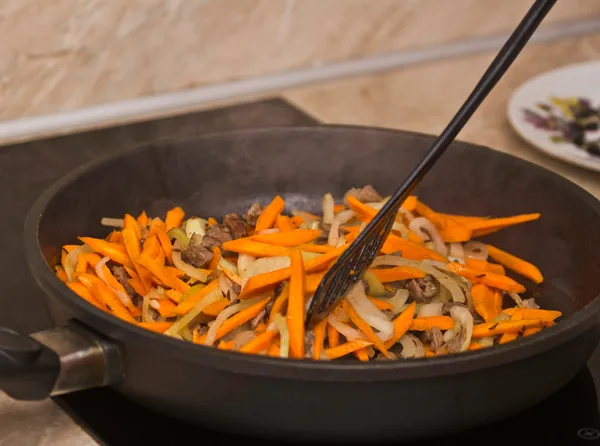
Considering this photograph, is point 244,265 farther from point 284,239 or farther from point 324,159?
point 324,159

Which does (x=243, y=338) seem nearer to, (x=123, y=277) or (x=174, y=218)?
(x=123, y=277)

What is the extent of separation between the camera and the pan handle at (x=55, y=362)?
60cm

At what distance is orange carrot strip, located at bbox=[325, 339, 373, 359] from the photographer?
75 centimetres

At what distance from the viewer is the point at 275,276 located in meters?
0.79

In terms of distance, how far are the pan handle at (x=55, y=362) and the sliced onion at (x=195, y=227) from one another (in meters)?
0.32

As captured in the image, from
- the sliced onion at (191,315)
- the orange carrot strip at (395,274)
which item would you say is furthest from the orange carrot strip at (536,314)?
the sliced onion at (191,315)

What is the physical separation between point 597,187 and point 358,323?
699mm

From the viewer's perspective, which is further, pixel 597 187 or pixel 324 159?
pixel 597 187

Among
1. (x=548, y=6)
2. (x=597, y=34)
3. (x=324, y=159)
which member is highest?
(x=548, y=6)

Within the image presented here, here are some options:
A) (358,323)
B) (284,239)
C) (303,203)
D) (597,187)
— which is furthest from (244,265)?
(597,187)

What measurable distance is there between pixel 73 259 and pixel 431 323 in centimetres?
41

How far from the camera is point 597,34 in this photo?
209 centimetres

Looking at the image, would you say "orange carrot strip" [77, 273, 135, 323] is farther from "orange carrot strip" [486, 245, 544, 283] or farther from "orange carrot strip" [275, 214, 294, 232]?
"orange carrot strip" [486, 245, 544, 283]

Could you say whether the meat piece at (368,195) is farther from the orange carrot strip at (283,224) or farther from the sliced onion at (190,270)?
the sliced onion at (190,270)
